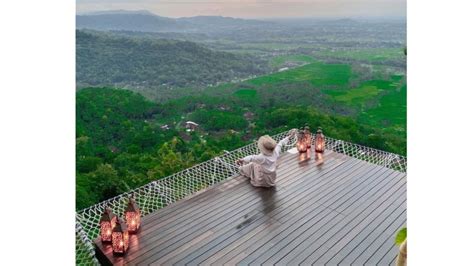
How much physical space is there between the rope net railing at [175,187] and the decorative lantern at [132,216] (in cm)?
30

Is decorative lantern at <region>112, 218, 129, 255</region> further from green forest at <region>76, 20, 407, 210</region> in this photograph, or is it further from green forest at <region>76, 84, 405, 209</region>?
green forest at <region>76, 84, 405, 209</region>

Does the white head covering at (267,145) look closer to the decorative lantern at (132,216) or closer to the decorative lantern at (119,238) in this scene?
the decorative lantern at (132,216)

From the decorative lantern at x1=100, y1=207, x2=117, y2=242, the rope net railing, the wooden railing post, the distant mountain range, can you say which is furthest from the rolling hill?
the wooden railing post

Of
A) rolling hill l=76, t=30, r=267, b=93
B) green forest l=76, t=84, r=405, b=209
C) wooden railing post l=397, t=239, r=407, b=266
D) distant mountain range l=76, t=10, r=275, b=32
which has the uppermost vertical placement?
distant mountain range l=76, t=10, r=275, b=32

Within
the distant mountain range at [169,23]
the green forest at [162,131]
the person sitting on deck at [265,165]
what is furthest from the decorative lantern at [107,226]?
the distant mountain range at [169,23]

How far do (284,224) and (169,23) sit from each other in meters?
16.9

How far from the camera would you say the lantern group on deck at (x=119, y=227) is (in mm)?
2377

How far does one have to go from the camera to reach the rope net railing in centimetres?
268

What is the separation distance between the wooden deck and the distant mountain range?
14.9 metres

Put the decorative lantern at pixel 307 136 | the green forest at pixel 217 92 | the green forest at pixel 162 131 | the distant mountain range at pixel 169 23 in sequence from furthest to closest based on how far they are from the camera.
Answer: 1. the distant mountain range at pixel 169 23
2. the green forest at pixel 217 92
3. the green forest at pixel 162 131
4. the decorative lantern at pixel 307 136

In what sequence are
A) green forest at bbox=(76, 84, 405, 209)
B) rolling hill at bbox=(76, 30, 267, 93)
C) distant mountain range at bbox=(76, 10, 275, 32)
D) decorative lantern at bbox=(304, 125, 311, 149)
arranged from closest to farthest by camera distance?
decorative lantern at bbox=(304, 125, 311, 149) → green forest at bbox=(76, 84, 405, 209) → rolling hill at bbox=(76, 30, 267, 93) → distant mountain range at bbox=(76, 10, 275, 32)
